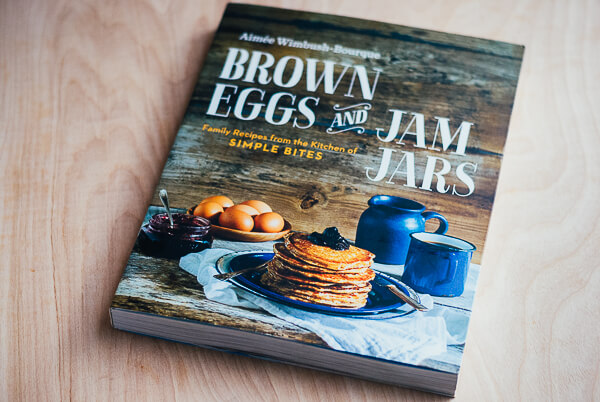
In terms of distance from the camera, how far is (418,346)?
54cm

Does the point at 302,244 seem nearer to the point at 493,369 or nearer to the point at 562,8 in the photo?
the point at 493,369

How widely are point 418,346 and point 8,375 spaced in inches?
17.9

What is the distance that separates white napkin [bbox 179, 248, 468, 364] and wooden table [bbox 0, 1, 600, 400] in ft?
0.17

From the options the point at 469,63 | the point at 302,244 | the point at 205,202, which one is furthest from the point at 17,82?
the point at 469,63

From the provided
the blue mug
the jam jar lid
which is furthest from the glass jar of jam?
the blue mug

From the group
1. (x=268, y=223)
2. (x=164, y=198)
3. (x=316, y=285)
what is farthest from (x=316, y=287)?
(x=164, y=198)

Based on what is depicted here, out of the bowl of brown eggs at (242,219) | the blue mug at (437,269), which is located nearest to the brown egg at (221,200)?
the bowl of brown eggs at (242,219)

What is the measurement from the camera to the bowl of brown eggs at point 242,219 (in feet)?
2.09

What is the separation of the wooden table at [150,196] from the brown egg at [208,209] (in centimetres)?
9

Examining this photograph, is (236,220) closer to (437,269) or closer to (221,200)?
(221,200)

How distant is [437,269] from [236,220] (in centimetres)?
26

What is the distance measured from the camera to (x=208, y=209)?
655 millimetres

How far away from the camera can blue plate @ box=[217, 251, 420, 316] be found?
1.86 ft

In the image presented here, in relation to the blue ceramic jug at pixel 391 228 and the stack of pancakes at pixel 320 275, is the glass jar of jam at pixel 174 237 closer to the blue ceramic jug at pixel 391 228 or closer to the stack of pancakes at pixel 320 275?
the stack of pancakes at pixel 320 275
